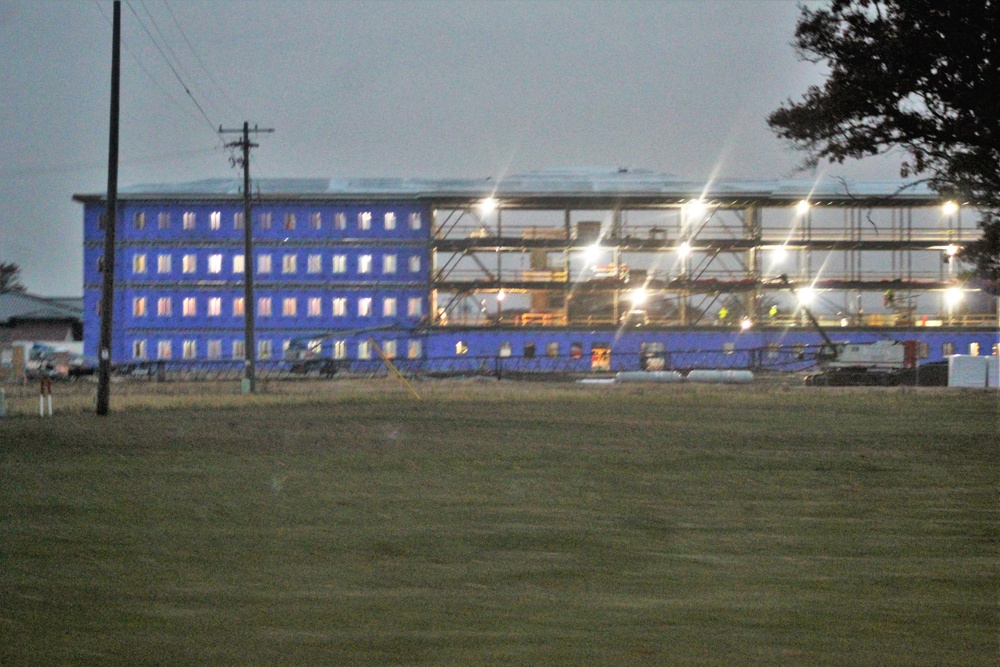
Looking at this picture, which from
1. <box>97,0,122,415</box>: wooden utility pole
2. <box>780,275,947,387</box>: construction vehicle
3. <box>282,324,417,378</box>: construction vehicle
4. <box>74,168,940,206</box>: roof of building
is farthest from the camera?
<box>74,168,940,206</box>: roof of building

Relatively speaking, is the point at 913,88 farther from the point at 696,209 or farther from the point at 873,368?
the point at 696,209

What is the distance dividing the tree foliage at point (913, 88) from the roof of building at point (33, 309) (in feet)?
266

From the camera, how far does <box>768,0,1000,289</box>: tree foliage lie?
14.1m

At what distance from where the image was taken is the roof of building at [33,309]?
85812 millimetres

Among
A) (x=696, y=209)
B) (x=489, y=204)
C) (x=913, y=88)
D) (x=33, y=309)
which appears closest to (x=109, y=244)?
(x=913, y=88)

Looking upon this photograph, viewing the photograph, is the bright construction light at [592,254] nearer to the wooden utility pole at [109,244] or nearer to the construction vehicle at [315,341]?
the construction vehicle at [315,341]

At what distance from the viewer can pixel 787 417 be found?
21.5 meters

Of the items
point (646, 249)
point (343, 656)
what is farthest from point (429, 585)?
point (646, 249)

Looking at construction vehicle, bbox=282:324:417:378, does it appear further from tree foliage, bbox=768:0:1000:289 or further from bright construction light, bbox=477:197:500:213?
tree foliage, bbox=768:0:1000:289

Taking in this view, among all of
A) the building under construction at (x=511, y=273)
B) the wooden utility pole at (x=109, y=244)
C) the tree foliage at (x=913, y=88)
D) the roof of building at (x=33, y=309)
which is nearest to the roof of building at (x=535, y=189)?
the building under construction at (x=511, y=273)

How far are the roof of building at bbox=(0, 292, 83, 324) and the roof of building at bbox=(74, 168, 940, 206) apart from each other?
26085 millimetres

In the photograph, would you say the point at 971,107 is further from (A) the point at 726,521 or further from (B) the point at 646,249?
(B) the point at 646,249

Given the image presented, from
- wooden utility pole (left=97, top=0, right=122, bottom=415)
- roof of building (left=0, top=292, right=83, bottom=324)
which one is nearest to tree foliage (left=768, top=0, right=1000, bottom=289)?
wooden utility pole (left=97, top=0, right=122, bottom=415)

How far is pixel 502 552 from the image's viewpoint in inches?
307
